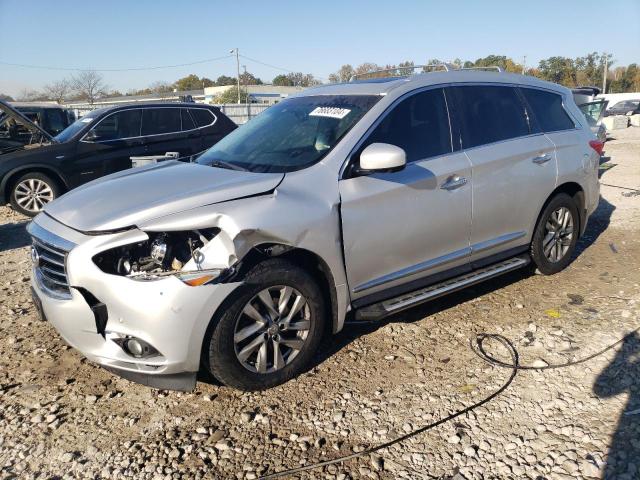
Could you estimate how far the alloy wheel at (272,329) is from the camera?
2.92 meters

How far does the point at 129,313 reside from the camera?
2641 millimetres

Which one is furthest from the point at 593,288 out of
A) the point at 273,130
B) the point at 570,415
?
the point at 273,130

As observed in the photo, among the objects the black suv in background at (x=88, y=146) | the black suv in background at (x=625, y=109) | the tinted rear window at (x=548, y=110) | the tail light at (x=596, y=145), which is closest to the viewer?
the tinted rear window at (x=548, y=110)

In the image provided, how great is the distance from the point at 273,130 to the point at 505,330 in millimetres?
2318

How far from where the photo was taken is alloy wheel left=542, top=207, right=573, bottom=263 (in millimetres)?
4652

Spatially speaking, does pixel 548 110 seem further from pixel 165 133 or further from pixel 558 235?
pixel 165 133

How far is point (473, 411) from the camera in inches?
113

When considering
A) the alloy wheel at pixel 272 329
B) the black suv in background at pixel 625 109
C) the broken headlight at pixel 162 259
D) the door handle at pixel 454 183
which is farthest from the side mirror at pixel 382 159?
the black suv in background at pixel 625 109

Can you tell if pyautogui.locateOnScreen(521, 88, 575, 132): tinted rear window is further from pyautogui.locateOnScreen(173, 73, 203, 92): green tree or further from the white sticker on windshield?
pyautogui.locateOnScreen(173, 73, 203, 92): green tree

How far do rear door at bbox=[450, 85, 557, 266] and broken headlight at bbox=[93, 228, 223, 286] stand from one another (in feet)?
7.07

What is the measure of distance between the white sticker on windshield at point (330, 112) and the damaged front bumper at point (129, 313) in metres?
1.50

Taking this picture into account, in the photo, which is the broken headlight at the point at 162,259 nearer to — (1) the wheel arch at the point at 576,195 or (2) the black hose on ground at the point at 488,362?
(2) the black hose on ground at the point at 488,362

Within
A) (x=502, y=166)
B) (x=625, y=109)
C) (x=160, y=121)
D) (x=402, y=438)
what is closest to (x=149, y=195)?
(x=402, y=438)

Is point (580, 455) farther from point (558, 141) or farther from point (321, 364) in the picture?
point (558, 141)
